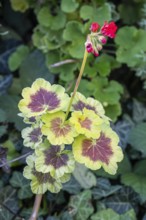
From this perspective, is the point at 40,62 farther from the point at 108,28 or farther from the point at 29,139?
the point at 108,28

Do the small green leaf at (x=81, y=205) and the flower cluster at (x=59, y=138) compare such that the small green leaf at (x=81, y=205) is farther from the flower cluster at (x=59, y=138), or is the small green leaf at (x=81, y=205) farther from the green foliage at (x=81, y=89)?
the flower cluster at (x=59, y=138)

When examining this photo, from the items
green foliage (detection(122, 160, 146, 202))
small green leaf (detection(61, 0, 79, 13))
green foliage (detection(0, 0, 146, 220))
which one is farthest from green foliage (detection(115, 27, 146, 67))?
green foliage (detection(122, 160, 146, 202))

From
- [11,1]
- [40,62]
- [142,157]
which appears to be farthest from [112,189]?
[11,1]

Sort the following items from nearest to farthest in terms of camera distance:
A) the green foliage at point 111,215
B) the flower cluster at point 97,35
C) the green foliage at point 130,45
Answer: the flower cluster at point 97,35 → the green foliage at point 111,215 → the green foliage at point 130,45

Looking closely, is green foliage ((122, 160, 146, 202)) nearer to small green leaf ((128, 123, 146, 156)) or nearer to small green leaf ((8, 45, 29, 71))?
small green leaf ((128, 123, 146, 156))

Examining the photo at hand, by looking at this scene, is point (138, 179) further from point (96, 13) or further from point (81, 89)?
point (96, 13)

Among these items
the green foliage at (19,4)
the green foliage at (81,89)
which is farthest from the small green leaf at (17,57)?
the green foliage at (19,4)
